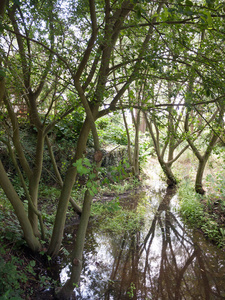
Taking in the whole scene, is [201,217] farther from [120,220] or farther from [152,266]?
[152,266]

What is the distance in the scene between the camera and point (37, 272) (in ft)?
11.5

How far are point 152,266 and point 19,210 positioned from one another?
8.65 ft

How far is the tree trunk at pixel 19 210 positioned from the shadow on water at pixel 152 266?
677mm

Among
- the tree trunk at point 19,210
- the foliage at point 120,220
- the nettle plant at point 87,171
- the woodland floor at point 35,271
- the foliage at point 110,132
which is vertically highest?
the foliage at point 110,132

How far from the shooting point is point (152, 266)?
4.24m

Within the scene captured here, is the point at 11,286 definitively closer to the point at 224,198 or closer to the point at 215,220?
the point at 215,220

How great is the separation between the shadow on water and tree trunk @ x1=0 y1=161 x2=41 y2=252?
2.22 feet

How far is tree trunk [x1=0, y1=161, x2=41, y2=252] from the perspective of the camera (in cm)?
312

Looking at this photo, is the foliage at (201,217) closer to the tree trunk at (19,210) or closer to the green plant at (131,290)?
the green plant at (131,290)

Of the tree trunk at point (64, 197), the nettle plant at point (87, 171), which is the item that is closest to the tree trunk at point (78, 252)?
the tree trunk at point (64, 197)

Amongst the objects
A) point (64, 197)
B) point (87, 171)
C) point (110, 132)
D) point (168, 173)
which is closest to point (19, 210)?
point (64, 197)

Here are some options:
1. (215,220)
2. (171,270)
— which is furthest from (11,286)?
(215,220)

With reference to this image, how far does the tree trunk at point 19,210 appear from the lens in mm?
3115

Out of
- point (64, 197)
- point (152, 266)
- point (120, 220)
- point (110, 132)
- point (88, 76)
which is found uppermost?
point (110, 132)
